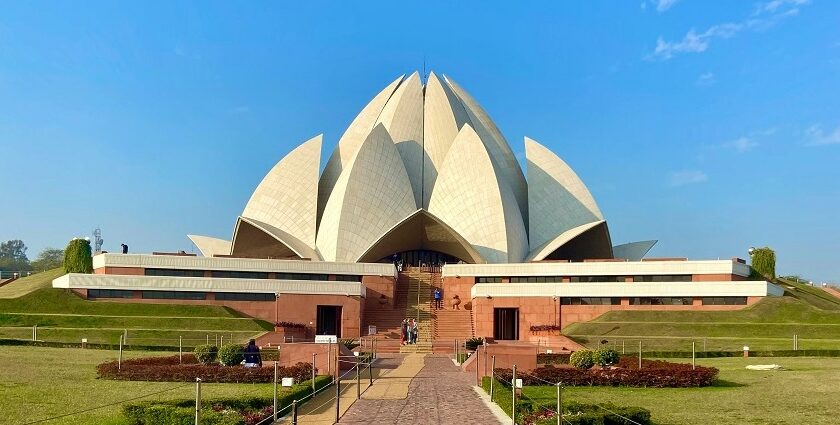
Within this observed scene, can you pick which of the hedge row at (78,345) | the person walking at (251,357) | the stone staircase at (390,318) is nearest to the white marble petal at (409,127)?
the stone staircase at (390,318)

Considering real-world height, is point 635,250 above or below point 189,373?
above

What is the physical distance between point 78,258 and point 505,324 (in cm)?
2167

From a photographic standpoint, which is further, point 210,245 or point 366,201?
point 210,245

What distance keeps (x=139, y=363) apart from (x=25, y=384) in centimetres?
364

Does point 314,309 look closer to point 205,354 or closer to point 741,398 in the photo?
point 205,354

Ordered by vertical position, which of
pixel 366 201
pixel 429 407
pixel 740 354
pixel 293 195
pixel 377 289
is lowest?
pixel 740 354

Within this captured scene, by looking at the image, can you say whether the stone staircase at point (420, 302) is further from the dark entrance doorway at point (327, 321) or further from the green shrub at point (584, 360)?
the green shrub at point (584, 360)

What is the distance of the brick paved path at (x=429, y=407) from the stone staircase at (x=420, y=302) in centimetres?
1376

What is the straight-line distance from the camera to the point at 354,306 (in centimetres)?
3616

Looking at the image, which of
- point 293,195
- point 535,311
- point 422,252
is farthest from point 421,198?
point 535,311

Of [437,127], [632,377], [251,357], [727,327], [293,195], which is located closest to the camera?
[632,377]

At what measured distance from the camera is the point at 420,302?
38.7m

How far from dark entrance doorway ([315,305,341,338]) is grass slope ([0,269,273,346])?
11.6ft

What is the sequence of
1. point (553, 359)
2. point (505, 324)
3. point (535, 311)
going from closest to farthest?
Answer: point (553, 359), point (535, 311), point (505, 324)
